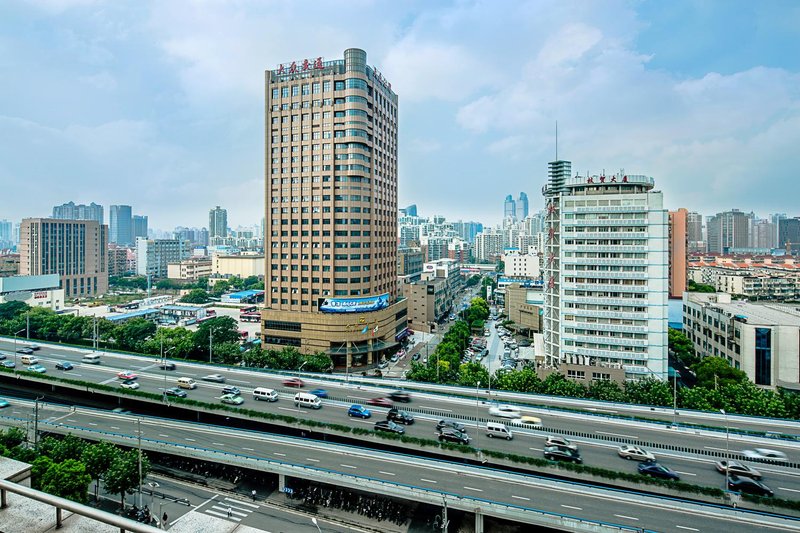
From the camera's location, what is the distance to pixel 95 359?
165 ft

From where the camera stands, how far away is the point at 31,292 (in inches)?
3656

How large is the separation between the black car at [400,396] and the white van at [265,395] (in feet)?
32.0

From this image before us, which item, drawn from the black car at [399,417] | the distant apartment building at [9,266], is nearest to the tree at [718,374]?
the black car at [399,417]

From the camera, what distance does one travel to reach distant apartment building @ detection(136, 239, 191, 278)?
15925 centimetres

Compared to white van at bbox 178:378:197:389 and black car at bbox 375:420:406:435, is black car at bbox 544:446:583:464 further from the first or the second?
white van at bbox 178:378:197:389

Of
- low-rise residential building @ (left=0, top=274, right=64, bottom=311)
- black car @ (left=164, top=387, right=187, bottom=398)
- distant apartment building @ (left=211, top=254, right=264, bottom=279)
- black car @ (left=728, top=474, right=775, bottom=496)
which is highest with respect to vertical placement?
distant apartment building @ (left=211, top=254, right=264, bottom=279)

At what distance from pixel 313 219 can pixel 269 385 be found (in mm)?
24588

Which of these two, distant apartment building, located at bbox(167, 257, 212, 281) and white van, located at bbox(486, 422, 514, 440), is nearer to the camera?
white van, located at bbox(486, 422, 514, 440)

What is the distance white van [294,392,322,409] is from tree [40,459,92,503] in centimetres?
1503

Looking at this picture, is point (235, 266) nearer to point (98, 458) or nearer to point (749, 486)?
point (98, 458)

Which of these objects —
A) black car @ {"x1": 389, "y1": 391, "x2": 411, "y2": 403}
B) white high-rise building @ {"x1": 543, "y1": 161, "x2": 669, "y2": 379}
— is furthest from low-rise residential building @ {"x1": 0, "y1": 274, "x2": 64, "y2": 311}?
white high-rise building @ {"x1": 543, "y1": 161, "x2": 669, "y2": 379}

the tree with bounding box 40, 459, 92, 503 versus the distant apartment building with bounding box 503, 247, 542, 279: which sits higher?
the distant apartment building with bounding box 503, 247, 542, 279

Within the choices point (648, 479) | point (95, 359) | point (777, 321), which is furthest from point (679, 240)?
point (95, 359)

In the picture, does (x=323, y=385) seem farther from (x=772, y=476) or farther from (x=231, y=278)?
(x=231, y=278)
